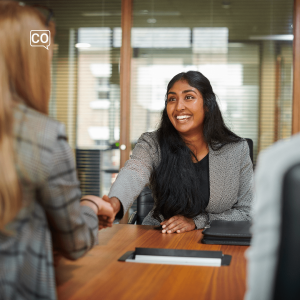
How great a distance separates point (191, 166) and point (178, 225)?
0.45 metres

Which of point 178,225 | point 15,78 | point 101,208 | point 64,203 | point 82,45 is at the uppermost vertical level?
point 82,45

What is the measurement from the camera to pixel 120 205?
154 centimetres

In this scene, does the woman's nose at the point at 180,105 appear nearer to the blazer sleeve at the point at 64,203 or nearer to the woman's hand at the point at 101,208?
the woman's hand at the point at 101,208

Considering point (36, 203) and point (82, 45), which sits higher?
point (82, 45)

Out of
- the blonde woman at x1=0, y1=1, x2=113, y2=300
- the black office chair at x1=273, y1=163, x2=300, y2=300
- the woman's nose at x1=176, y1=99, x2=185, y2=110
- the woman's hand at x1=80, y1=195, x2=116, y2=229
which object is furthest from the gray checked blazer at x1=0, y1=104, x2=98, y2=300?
the woman's nose at x1=176, y1=99, x2=185, y2=110

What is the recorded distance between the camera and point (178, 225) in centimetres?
159

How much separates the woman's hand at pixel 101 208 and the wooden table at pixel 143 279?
97mm

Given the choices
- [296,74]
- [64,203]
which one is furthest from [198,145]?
[296,74]

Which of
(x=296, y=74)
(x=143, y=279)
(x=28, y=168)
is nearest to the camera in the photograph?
(x=28, y=168)

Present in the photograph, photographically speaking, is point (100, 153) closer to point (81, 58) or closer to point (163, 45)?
point (81, 58)

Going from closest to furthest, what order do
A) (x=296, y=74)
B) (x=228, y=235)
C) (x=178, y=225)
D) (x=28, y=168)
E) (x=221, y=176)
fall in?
(x=28, y=168) < (x=228, y=235) < (x=178, y=225) < (x=221, y=176) < (x=296, y=74)

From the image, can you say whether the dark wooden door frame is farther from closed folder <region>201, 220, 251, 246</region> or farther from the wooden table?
the wooden table

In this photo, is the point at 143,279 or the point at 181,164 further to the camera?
the point at 181,164

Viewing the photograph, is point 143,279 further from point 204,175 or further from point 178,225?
point 204,175
